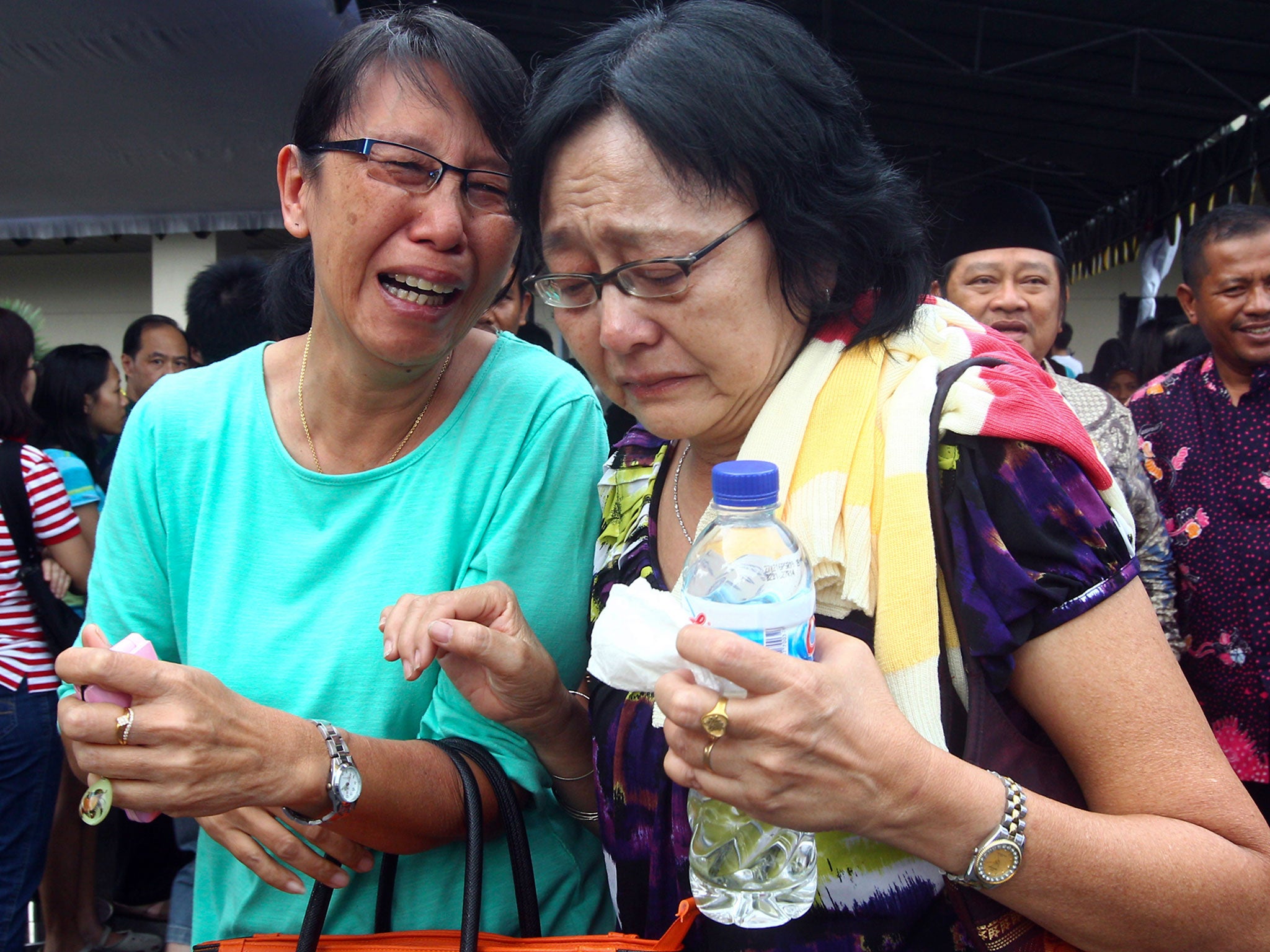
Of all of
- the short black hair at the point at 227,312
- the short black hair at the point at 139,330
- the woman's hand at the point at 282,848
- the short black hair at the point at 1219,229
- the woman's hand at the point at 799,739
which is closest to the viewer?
the woman's hand at the point at 799,739

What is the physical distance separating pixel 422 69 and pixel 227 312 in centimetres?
214

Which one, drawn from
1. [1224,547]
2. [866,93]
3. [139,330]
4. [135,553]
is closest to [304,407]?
[135,553]

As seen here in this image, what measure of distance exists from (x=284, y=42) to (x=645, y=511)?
333cm

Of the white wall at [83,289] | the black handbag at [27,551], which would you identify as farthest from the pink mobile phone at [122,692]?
the white wall at [83,289]

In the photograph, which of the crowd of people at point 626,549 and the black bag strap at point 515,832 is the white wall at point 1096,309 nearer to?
the crowd of people at point 626,549

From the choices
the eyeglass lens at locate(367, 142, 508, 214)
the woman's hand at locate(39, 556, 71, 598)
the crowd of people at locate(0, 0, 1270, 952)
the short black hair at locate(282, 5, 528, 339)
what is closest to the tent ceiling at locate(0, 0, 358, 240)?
the woman's hand at locate(39, 556, 71, 598)

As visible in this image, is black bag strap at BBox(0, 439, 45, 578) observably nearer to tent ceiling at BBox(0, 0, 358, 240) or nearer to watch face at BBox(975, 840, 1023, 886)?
tent ceiling at BBox(0, 0, 358, 240)

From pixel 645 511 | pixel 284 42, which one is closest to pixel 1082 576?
pixel 645 511

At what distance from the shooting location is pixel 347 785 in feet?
4.47

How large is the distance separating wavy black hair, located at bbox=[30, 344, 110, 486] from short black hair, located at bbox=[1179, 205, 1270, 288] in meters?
5.17

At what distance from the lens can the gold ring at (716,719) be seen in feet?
3.12

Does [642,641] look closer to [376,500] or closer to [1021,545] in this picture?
[1021,545]

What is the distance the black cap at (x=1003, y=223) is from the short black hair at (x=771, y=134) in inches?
96.1

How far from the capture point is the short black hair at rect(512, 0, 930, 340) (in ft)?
4.32
